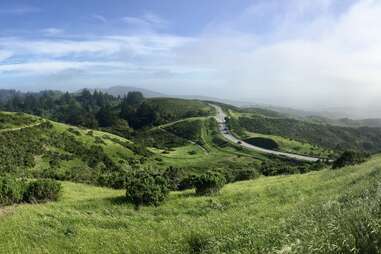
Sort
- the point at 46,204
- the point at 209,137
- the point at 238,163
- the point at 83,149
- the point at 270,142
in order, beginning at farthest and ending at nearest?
the point at 209,137 < the point at 270,142 < the point at 238,163 < the point at 83,149 < the point at 46,204

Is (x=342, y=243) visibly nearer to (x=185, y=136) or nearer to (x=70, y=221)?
(x=70, y=221)

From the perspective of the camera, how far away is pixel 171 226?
36.2ft

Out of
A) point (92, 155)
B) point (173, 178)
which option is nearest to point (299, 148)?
point (92, 155)

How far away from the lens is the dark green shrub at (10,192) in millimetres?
13859

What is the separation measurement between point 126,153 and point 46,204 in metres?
76.8

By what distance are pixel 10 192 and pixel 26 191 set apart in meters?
0.95

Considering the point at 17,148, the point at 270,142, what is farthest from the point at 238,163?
the point at 17,148

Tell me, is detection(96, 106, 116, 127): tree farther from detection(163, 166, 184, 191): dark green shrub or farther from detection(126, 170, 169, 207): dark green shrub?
detection(126, 170, 169, 207): dark green shrub

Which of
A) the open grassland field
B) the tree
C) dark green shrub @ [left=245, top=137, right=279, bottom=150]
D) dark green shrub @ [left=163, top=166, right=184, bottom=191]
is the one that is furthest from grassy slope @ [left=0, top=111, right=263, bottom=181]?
the tree

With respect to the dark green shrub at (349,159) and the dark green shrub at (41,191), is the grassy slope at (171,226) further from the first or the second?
the dark green shrub at (349,159)

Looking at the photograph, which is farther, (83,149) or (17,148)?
(83,149)

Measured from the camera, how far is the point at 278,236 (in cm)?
700

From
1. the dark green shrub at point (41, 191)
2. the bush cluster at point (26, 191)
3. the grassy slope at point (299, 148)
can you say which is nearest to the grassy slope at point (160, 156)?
the grassy slope at point (299, 148)

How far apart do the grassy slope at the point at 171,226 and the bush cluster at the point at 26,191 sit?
37.1 inches
